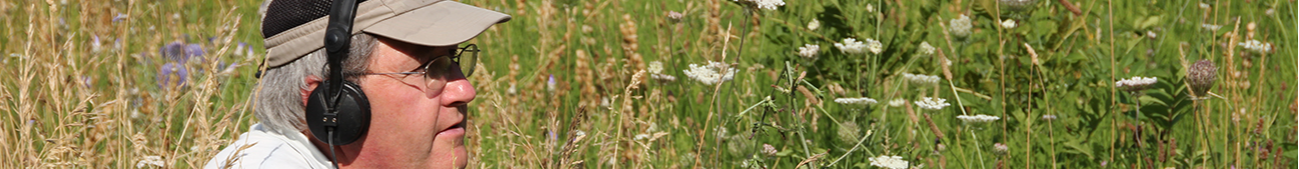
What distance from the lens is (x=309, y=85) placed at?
5.26 ft

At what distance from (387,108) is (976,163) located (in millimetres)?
1727

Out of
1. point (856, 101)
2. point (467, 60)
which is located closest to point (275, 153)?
point (467, 60)

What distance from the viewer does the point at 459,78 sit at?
5.51ft

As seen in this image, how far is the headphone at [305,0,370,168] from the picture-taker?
58.2 inches

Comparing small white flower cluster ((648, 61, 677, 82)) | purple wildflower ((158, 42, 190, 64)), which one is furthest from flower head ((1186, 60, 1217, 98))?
purple wildflower ((158, 42, 190, 64))

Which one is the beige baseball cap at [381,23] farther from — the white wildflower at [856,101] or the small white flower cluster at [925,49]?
the small white flower cluster at [925,49]

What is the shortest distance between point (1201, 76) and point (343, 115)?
5.95 ft

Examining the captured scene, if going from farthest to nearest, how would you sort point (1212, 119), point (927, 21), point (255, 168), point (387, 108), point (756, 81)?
point (756, 81)
point (1212, 119)
point (927, 21)
point (387, 108)
point (255, 168)

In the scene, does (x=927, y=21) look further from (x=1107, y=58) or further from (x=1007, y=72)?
(x=1107, y=58)

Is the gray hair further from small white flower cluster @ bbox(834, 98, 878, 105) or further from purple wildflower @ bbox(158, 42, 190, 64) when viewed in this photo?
purple wildflower @ bbox(158, 42, 190, 64)

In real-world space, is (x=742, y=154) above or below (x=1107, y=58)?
below

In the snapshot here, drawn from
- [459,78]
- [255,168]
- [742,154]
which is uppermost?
[459,78]

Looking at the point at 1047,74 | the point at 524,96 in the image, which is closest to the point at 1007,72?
the point at 1047,74

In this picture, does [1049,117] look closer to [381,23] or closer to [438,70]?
[438,70]
